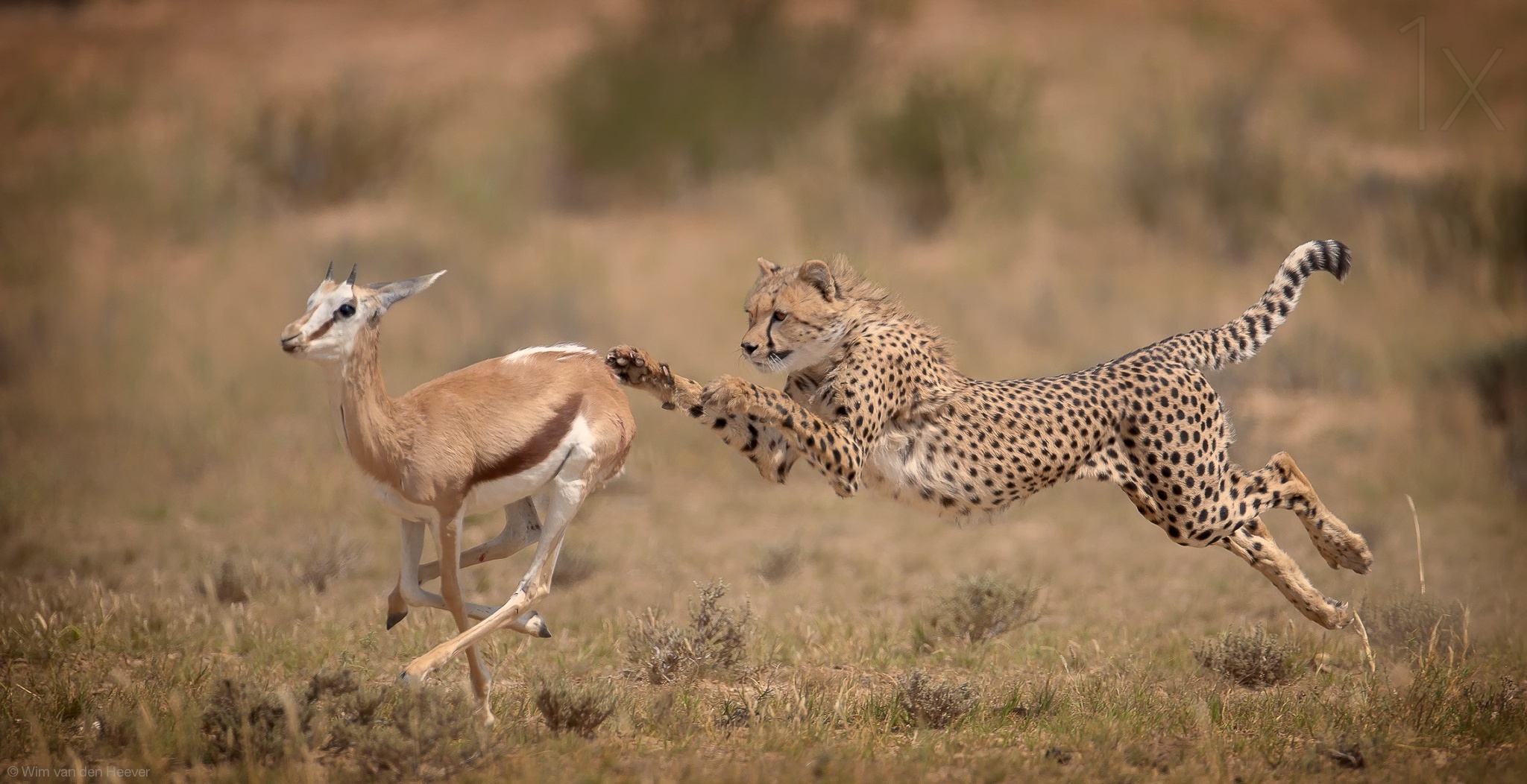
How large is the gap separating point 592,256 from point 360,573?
7378 mm

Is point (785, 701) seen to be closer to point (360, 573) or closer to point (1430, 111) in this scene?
point (360, 573)

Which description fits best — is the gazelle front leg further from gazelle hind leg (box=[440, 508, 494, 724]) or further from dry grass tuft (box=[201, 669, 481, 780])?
dry grass tuft (box=[201, 669, 481, 780])

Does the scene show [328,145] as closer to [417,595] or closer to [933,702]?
[417,595]

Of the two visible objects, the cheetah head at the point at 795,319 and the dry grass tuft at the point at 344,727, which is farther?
the cheetah head at the point at 795,319

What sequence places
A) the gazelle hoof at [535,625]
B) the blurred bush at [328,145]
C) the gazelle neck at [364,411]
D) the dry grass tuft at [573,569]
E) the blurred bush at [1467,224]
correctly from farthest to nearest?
the blurred bush at [328,145]
the blurred bush at [1467,224]
the dry grass tuft at [573,569]
the gazelle hoof at [535,625]
the gazelle neck at [364,411]

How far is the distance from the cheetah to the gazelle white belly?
1.26ft

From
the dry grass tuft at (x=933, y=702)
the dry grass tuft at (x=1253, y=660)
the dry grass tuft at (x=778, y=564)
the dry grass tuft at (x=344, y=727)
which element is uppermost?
the dry grass tuft at (x=1253, y=660)

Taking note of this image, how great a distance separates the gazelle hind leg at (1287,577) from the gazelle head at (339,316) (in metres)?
3.76

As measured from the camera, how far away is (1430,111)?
1956 cm

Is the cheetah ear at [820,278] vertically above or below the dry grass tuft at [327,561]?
above

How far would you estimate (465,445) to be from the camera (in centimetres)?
517

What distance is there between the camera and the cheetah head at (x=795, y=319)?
5457mm

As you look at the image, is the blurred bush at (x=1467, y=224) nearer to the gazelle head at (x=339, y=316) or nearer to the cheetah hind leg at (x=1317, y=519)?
the cheetah hind leg at (x=1317, y=519)

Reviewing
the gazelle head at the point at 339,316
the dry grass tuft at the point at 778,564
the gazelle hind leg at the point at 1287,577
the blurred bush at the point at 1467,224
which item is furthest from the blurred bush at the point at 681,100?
the gazelle head at the point at 339,316
